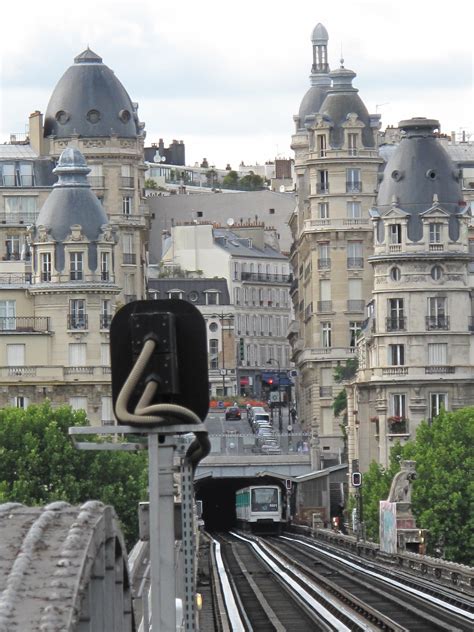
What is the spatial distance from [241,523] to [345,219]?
3045 cm

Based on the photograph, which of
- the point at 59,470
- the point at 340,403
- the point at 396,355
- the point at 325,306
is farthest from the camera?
the point at 325,306

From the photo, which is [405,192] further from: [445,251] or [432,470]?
[432,470]

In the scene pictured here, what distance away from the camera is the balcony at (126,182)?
181750 millimetres

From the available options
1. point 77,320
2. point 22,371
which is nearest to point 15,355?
point 22,371

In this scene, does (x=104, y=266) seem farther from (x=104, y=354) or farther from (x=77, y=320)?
(x=104, y=354)

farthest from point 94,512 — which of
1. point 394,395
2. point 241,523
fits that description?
point 241,523

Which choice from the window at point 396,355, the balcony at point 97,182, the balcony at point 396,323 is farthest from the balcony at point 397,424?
the balcony at point 97,182

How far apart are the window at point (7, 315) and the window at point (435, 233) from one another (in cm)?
2530

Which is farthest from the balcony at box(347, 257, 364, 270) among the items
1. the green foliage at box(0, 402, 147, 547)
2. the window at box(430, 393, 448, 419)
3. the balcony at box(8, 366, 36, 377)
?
the green foliage at box(0, 402, 147, 547)

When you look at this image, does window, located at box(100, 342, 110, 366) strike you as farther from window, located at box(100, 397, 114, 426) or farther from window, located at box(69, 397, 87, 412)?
window, located at box(100, 397, 114, 426)

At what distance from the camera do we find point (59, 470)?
120812 mm

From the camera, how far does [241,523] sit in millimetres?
169875

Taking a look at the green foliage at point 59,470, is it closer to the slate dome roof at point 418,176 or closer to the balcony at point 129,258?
the slate dome roof at point 418,176

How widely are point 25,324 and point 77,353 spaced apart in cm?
441
